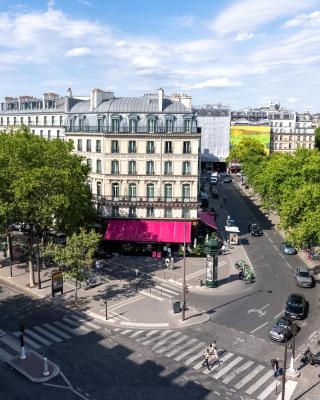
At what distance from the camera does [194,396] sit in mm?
26672

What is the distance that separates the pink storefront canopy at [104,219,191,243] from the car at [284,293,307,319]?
61.7ft

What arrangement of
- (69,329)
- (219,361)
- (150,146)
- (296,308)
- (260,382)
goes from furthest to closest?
(150,146) → (296,308) → (69,329) → (219,361) → (260,382)

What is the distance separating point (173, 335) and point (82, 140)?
114 feet

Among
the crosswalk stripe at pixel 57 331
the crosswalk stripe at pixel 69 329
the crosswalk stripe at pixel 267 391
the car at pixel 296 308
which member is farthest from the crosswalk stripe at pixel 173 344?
the car at pixel 296 308

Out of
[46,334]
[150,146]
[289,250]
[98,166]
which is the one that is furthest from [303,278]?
[98,166]

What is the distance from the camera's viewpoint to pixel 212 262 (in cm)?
4459

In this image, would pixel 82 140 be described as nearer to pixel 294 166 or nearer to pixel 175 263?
pixel 175 263

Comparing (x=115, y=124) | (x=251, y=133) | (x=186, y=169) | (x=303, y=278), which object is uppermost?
(x=251, y=133)

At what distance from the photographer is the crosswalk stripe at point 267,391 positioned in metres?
26.7

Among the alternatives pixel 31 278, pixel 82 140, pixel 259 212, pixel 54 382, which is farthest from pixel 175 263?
pixel 259 212

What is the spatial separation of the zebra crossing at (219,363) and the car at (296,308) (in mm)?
8304

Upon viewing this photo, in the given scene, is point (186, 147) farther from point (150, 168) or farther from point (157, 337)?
point (157, 337)

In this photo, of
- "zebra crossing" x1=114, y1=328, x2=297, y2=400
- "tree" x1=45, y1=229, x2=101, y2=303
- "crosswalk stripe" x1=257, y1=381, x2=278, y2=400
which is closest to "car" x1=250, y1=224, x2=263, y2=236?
"tree" x1=45, y1=229, x2=101, y2=303

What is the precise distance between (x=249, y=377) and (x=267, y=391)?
1.67m
